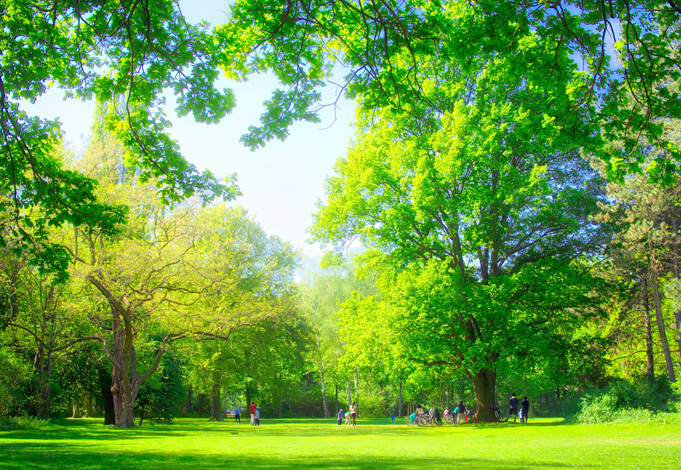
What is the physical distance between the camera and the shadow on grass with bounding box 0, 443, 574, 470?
8.88 metres

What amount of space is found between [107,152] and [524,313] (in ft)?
68.6

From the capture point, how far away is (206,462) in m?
9.70

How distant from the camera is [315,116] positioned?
8742mm

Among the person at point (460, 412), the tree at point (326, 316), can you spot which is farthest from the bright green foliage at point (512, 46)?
the tree at point (326, 316)

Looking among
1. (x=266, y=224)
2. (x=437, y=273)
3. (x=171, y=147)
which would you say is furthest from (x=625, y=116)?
(x=266, y=224)

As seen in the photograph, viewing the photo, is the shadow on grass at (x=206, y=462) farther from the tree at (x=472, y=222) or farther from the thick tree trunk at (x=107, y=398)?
the thick tree trunk at (x=107, y=398)

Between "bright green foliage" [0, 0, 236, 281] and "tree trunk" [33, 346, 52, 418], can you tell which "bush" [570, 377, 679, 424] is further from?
"tree trunk" [33, 346, 52, 418]

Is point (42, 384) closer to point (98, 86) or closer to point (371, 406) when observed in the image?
point (98, 86)

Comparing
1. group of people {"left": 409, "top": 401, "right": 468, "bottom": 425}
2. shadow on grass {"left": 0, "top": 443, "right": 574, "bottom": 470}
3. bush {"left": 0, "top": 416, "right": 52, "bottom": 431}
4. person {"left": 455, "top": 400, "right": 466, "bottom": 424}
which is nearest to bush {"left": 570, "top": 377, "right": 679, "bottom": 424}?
person {"left": 455, "top": 400, "right": 466, "bottom": 424}

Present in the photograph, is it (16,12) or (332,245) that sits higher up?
(16,12)

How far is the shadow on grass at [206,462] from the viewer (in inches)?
349

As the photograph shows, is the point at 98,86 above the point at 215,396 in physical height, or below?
above

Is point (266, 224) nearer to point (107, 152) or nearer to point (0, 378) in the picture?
point (107, 152)

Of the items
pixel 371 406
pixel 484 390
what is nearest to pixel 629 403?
pixel 484 390
